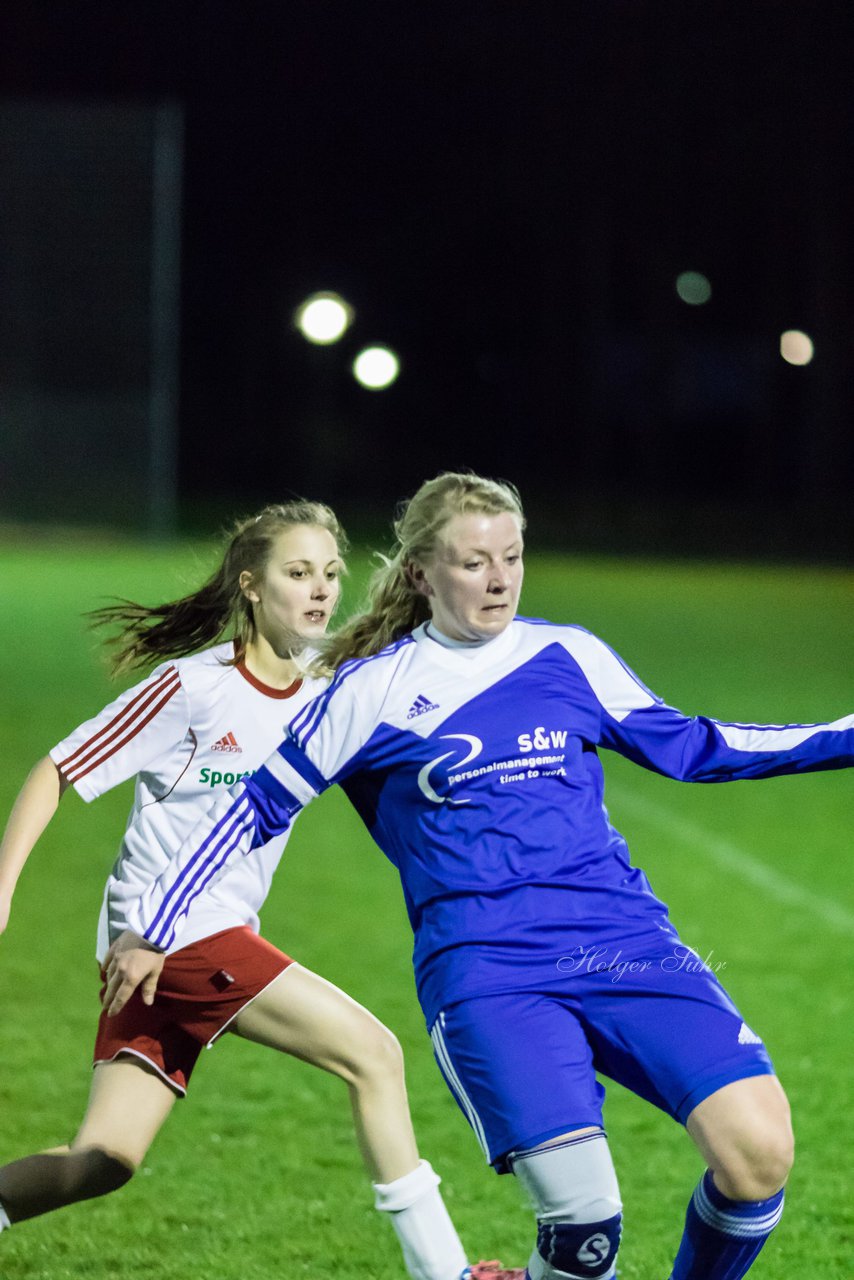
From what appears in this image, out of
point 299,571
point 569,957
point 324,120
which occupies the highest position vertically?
point 324,120

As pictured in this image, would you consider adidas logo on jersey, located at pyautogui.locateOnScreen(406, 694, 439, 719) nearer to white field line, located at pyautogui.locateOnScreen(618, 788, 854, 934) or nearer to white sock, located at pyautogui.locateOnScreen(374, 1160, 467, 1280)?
white sock, located at pyautogui.locateOnScreen(374, 1160, 467, 1280)

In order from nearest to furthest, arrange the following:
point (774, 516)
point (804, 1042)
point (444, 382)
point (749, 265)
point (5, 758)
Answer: point (804, 1042) < point (5, 758) < point (774, 516) < point (749, 265) < point (444, 382)

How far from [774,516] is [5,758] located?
2963 cm

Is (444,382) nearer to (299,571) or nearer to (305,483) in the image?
(305,483)

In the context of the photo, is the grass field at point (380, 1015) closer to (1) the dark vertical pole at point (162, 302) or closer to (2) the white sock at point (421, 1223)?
(2) the white sock at point (421, 1223)

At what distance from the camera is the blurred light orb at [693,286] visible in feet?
141

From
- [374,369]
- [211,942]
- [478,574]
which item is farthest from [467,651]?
[374,369]

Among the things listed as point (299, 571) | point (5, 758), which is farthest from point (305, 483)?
point (299, 571)

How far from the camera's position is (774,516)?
129 ft

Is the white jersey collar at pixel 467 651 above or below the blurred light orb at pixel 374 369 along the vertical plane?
below

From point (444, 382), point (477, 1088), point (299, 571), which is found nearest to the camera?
point (477, 1088)

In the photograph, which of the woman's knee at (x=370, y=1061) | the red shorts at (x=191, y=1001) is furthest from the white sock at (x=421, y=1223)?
the red shorts at (x=191, y=1001)

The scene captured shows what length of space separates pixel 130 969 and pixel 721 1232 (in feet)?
3.95

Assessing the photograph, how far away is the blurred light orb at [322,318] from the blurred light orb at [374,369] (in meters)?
0.98
